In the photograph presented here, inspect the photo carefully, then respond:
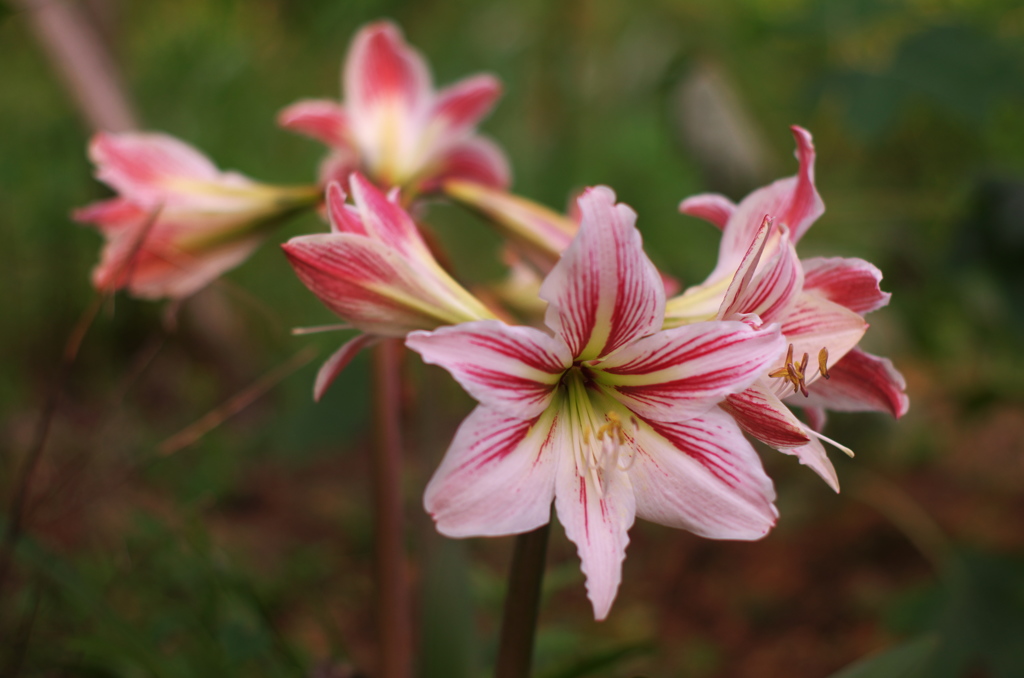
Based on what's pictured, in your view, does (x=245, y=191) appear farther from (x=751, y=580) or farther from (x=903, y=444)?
(x=903, y=444)

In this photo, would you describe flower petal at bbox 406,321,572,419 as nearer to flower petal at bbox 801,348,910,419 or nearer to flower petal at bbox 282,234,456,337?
flower petal at bbox 282,234,456,337

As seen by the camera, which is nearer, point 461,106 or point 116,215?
point 116,215

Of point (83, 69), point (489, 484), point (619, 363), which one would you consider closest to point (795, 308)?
point (619, 363)

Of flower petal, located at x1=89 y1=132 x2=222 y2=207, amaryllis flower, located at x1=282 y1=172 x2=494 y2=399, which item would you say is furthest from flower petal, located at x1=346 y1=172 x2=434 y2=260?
flower petal, located at x1=89 y1=132 x2=222 y2=207

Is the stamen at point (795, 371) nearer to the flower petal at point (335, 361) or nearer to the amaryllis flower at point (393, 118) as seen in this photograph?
the flower petal at point (335, 361)

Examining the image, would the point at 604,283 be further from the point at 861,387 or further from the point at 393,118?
the point at 393,118
